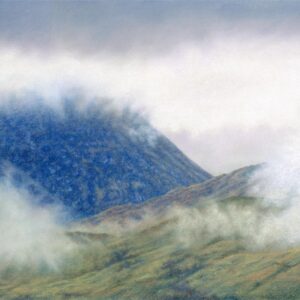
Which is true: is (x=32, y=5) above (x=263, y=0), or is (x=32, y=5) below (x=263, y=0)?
above

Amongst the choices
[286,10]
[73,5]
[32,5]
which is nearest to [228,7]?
[286,10]

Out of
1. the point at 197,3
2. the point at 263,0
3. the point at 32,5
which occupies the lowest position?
the point at 263,0

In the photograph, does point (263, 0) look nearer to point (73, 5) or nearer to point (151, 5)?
point (151, 5)

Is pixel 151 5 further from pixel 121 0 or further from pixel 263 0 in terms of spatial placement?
pixel 263 0

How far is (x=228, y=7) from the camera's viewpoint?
431ft

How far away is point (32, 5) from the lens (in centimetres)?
18512

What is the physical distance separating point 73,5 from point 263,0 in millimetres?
70122

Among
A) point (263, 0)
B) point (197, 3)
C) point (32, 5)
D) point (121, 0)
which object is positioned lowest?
point (263, 0)

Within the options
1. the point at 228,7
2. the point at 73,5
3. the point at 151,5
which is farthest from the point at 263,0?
the point at 73,5

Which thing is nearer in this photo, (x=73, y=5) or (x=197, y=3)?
(x=197, y=3)

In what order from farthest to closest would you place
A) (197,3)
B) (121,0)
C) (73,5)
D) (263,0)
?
(73,5)
(121,0)
(197,3)
(263,0)

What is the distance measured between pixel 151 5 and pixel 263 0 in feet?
106

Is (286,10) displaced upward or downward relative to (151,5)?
downward

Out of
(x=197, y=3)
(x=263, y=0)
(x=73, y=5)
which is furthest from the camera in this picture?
(x=73, y=5)
